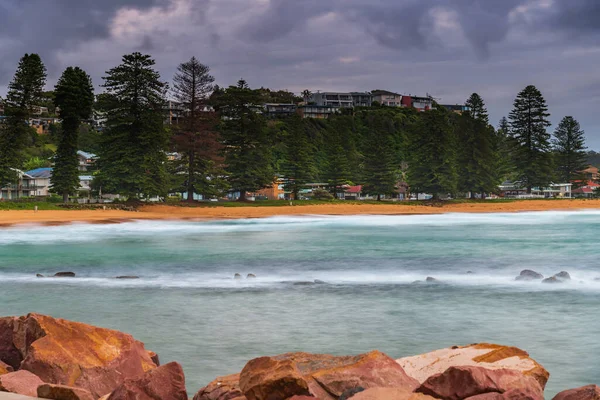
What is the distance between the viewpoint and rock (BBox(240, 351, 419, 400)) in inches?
246

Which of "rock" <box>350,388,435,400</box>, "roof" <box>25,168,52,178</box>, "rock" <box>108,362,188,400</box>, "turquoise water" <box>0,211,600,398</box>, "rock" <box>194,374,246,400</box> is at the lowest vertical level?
"turquoise water" <box>0,211,600,398</box>

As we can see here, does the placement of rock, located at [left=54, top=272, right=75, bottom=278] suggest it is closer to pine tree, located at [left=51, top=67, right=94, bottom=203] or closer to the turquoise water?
the turquoise water

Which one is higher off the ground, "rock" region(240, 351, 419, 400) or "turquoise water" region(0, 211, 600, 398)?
"rock" region(240, 351, 419, 400)

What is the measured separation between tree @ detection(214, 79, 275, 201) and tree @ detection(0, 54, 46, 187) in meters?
16.4

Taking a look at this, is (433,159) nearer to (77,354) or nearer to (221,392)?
(77,354)

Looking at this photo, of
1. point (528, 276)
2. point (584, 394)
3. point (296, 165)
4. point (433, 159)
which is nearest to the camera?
point (584, 394)

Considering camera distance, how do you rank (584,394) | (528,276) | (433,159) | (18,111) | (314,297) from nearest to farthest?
(584,394) < (314,297) < (528,276) < (18,111) < (433,159)

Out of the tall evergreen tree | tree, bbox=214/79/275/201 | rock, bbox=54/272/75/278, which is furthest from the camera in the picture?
the tall evergreen tree

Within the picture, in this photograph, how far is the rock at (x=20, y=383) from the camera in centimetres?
657

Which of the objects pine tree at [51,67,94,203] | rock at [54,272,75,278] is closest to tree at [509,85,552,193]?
pine tree at [51,67,94,203]

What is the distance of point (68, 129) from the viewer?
6150 cm

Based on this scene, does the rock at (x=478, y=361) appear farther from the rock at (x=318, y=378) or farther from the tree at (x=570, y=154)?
the tree at (x=570, y=154)

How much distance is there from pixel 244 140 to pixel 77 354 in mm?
60889

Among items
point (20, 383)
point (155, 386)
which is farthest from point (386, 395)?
point (20, 383)
